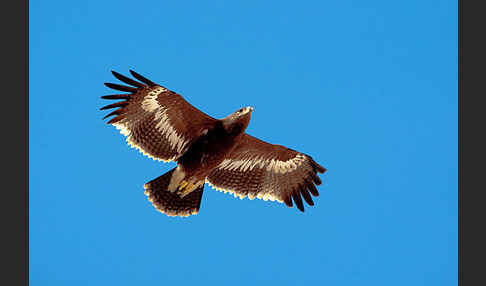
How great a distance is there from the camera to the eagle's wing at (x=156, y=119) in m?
8.16

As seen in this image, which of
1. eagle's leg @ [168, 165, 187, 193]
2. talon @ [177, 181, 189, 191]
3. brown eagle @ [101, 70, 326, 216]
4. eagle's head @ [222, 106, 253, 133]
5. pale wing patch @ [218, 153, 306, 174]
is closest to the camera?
eagle's head @ [222, 106, 253, 133]

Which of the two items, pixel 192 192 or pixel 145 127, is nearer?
pixel 145 127

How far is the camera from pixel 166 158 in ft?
28.2

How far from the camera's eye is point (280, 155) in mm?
9234

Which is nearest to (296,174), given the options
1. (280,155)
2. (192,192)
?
(280,155)

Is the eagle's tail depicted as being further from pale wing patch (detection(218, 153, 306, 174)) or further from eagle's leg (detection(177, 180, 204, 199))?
pale wing patch (detection(218, 153, 306, 174))

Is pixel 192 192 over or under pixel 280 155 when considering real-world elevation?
under

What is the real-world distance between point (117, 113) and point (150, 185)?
57.4 inches

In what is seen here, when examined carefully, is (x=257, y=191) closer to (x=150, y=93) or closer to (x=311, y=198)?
(x=311, y=198)

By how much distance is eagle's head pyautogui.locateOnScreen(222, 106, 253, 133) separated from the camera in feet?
26.5

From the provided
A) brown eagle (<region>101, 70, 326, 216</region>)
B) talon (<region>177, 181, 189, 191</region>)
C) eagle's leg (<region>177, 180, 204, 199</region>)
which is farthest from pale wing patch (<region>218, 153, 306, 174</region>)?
talon (<region>177, 181, 189, 191</region>)

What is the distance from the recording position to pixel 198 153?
8.57 meters

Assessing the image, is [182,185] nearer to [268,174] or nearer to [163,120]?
[163,120]

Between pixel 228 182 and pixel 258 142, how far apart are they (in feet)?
2.87
